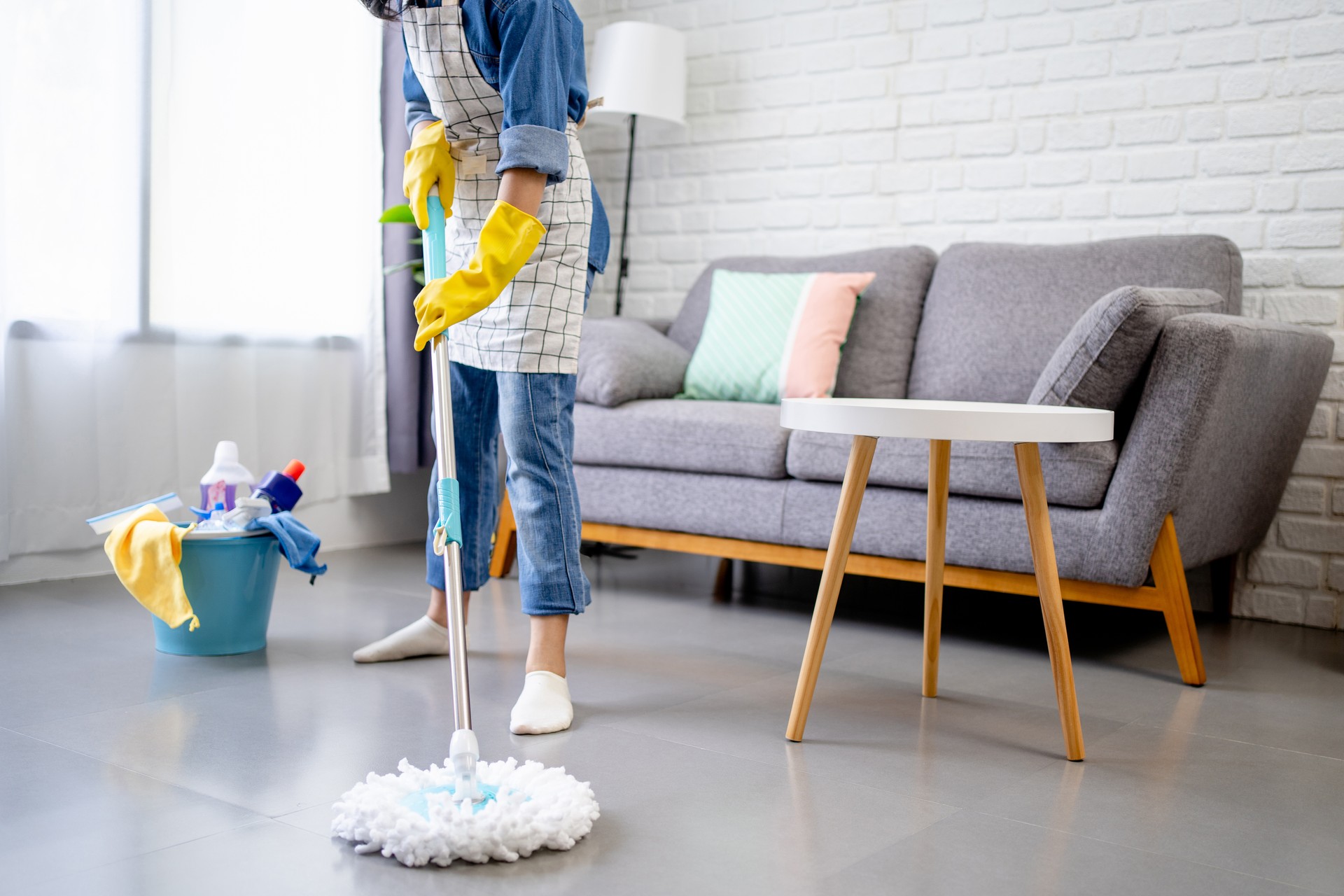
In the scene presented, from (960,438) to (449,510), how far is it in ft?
2.06

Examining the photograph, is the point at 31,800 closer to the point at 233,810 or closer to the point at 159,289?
the point at 233,810

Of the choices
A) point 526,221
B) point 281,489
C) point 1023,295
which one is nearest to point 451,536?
point 526,221

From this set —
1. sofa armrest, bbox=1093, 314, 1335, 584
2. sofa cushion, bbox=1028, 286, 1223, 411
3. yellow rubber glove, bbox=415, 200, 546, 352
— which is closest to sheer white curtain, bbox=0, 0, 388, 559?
yellow rubber glove, bbox=415, 200, 546, 352

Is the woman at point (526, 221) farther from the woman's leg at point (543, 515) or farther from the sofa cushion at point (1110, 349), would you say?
the sofa cushion at point (1110, 349)

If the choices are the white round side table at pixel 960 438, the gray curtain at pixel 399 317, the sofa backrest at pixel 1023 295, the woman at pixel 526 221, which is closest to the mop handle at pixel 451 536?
the woman at pixel 526 221

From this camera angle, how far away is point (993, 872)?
1.17 m

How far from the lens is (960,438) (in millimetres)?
1426

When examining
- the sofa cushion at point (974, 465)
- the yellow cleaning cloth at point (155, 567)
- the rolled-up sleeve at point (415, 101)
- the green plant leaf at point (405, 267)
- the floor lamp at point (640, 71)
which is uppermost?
the floor lamp at point (640, 71)

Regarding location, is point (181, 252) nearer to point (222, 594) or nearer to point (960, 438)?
point (222, 594)

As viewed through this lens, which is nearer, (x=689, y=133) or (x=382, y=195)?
(x=382, y=195)

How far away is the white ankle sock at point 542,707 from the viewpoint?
5.25 ft

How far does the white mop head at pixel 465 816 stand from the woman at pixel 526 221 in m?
0.35

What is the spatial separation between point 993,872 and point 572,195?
1.05 metres

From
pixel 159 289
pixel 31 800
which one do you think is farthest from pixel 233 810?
pixel 159 289
